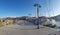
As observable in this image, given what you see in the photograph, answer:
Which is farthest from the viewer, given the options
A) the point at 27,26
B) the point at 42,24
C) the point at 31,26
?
the point at 42,24

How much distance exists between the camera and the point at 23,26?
9.22 metres

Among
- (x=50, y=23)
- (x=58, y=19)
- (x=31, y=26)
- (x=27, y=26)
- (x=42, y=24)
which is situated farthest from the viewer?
(x=58, y=19)

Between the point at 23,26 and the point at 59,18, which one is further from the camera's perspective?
the point at 59,18

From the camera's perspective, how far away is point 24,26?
30.5ft

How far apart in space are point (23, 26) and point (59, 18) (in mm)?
3836

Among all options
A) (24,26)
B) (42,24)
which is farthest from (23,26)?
(42,24)

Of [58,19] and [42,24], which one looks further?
[58,19]

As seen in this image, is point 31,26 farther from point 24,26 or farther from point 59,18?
point 59,18

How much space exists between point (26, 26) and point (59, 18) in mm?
3654

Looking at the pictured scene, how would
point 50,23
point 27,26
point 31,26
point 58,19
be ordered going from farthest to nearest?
point 58,19
point 50,23
point 27,26
point 31,26

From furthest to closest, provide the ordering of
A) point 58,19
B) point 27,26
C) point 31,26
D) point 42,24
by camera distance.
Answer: point 58,19 < point 42,24 < point 27,26 < point 31,26

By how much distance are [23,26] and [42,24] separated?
140 cm

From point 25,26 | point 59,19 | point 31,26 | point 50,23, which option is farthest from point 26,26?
point 59,19

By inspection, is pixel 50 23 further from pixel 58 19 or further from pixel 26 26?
pixel 26 26
